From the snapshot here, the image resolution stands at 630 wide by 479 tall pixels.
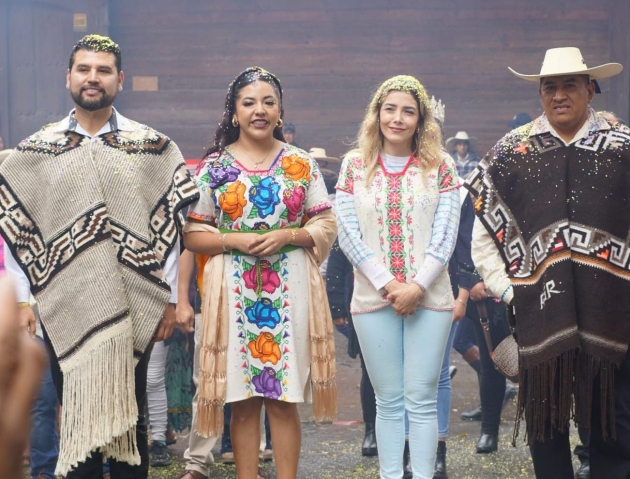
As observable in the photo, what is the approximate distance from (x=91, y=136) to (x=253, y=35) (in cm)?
759

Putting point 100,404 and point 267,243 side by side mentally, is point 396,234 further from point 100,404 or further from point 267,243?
point 100,404

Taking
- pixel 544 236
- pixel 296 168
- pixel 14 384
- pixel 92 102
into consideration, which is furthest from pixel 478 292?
pixel 14 384

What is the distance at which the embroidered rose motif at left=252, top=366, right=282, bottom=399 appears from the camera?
15.9ft

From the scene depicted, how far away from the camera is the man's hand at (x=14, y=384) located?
136 cm

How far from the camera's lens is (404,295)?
193 inches

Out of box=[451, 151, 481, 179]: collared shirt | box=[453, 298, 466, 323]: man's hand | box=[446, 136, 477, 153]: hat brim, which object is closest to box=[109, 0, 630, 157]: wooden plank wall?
box=[446, 136, 477, 153]: hat brim

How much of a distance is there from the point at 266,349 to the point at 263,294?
0.26 metres

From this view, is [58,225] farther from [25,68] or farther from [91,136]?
[25,68]

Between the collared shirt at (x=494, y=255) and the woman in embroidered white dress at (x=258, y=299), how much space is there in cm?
81

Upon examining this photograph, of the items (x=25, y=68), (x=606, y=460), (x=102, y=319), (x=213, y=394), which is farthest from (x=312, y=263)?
(x=25, y=68)

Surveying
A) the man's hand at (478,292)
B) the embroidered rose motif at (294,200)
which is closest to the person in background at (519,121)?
the man's hand at (478,292)

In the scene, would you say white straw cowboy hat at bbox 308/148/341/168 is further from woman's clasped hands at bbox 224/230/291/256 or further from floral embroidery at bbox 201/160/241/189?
woman's clasped hands at bbox 224/230/291/256

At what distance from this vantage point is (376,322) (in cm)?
504

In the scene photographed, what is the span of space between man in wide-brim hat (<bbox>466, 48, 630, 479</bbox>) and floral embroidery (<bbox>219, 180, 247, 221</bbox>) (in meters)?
1.20
